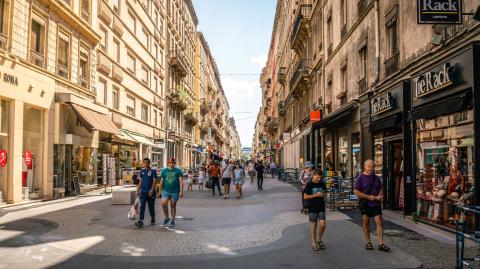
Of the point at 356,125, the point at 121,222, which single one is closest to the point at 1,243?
the point at 121,222

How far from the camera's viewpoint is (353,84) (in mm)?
19781

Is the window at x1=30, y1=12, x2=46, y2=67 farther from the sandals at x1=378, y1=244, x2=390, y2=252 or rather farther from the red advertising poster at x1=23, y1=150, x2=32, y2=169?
the sandals at x1=378, y1=244, x2=390, y2=252

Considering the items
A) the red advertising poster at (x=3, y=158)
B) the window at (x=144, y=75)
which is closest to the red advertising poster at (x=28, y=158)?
the red advertising poster at (x=3, y=158)

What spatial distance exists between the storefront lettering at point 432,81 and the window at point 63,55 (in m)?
14.7

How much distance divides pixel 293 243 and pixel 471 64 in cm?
504

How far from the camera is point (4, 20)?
15.5 meters

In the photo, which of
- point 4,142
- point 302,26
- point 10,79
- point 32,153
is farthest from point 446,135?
point 302,26

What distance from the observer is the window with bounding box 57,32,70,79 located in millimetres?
19844

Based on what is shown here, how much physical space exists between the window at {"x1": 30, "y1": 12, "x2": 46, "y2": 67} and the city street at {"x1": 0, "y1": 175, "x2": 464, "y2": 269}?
268 inches

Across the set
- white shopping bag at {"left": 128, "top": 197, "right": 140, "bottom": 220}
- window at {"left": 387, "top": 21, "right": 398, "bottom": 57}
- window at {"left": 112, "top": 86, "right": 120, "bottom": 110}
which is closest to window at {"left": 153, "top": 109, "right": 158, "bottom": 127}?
window at {"left": 112, "top": 86, "right": 120, "bottom": 110}

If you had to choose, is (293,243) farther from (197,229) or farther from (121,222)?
(121,222)

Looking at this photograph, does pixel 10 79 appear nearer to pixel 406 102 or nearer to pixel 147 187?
pixel 147 187

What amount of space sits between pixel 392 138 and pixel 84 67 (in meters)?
15.7

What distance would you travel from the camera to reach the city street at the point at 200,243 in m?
7.23
